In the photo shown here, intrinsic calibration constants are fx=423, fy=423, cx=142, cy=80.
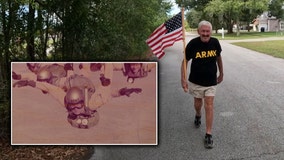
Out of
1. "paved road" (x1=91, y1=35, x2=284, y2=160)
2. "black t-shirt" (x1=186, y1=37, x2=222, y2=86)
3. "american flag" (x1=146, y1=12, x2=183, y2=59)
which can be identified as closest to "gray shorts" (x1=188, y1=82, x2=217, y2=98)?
"black t-shirt" (x1=186, y1=37, x2=222, y2=86)

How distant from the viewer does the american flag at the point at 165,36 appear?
489cm

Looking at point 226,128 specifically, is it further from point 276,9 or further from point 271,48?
point 276,9

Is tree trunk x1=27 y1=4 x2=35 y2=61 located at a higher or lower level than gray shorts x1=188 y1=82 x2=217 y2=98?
higher

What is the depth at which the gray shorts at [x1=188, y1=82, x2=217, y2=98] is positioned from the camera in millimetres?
6129

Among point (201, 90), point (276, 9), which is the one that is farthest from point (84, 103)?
point (276, 9)

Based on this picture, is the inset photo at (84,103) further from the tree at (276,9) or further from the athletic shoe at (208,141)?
the tree at (276,9)

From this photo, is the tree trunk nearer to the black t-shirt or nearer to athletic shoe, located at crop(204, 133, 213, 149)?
the black t-shirt

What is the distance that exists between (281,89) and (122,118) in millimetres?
8340

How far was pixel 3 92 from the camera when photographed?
18.7ft

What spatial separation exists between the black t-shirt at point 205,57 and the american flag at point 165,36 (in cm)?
88

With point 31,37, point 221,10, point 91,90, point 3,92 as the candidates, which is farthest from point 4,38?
point 221,10

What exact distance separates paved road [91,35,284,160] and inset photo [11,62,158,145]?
0.88 ft

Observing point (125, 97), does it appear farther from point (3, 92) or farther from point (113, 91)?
point (3, 92)

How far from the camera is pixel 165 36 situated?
5.01 metres
